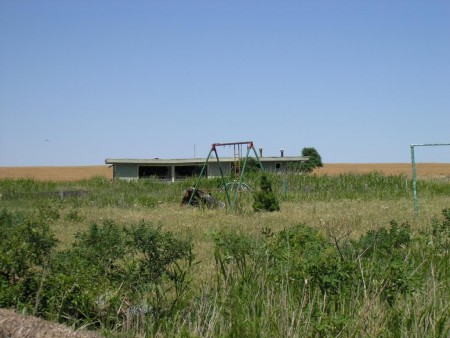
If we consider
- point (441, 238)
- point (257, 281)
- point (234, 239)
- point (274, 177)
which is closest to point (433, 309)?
point (257, 281)

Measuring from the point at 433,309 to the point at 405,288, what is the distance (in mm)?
333

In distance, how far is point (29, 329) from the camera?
3246 mm

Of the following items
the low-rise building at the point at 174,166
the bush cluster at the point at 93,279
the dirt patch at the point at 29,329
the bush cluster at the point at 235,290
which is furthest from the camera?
the low-rise building at the point at 174,166

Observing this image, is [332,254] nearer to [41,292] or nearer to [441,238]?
[41,292]

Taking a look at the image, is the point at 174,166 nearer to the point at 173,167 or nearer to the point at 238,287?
the point at 173,167

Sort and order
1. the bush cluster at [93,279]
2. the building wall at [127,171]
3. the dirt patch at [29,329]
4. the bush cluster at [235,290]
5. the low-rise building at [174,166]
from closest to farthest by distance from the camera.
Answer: the dirt patch at [29,329] → the bush cluster at [235,290] → the bush cluster at [93,279] → the low-rise building at [174,166] → the building wall at [127,171]

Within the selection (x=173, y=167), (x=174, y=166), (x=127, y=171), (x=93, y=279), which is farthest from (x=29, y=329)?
(x=174, y=166)

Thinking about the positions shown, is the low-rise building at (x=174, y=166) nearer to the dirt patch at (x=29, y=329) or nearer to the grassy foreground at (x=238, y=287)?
the grassy foreground at (x=238, y=287)

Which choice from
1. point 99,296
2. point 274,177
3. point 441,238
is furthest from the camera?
point 274,177

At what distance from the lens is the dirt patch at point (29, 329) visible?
321 centimetres

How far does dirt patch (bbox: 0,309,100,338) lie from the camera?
3.21m

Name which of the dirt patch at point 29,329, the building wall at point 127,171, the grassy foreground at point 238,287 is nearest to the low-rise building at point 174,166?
the building wall at point 127,171

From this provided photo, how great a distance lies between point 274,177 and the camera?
30.5 metres

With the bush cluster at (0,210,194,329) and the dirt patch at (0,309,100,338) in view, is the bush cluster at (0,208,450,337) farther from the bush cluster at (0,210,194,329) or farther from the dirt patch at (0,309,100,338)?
the dirt patch at (0,309,100,338)
